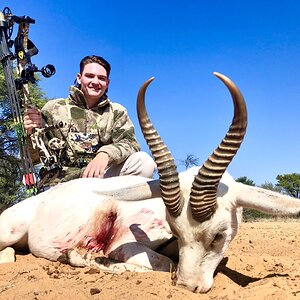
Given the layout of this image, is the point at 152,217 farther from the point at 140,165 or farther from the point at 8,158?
the point at 8,158

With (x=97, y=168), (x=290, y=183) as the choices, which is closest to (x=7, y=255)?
(x=97, y=168)

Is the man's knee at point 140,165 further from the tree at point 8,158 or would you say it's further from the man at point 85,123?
the tree at point 8,158

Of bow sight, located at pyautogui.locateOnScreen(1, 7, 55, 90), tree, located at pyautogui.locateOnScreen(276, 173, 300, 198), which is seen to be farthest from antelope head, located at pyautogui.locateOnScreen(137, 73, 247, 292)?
tree, located at pyautogui.locateOnScreen(276, 173, 300, 198)

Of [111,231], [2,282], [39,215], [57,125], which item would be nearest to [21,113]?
[57,125]

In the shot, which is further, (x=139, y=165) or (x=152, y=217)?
(x=139, y=165)

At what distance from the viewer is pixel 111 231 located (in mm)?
4344

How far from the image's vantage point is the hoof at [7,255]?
4.42 metres

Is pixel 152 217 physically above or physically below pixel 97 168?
below

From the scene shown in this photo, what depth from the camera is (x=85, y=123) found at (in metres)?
6.05

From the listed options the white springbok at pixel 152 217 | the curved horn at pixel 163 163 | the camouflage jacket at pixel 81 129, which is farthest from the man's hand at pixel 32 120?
the curved horn at pixel 163 163

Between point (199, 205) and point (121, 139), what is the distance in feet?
8.92

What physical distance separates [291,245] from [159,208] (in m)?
2.51

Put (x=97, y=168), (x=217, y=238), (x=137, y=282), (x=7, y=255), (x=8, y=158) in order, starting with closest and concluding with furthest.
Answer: (x=137, y=282) < (x=217, y=238) < (x=7, y=255) < (x=97, y=168) < (x=8, y=158)

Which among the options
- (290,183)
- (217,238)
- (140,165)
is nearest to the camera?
(217,238)
